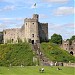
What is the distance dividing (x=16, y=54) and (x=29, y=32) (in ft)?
41.6

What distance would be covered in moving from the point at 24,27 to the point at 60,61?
2088 centimetres

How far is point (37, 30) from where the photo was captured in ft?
293

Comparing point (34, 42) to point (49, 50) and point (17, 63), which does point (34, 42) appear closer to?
point (49, 50)

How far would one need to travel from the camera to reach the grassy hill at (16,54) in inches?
2835

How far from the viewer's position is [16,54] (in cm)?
7775

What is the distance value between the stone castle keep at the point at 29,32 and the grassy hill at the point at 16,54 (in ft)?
17.9

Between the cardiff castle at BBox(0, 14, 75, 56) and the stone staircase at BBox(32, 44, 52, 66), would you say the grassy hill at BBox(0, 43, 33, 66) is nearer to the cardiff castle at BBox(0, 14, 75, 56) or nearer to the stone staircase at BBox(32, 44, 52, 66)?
the stone staircase at BBox(32, 44, 52, 66)

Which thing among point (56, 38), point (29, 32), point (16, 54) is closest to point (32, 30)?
point (29, 32)

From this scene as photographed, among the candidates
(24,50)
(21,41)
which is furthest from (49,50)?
(21,41)

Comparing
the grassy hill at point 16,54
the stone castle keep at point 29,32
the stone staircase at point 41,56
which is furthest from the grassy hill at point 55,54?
the stone castle keep at point 29,32

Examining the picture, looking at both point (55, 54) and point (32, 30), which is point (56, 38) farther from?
point (55, 54)

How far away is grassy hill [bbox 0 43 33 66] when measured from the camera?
72.0 meters

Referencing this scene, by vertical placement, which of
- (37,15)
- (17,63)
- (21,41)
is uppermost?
(37,15)

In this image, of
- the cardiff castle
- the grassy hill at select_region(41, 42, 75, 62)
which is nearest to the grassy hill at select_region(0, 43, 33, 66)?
the grassy hill at select_region(41, 42, 75, 62)
